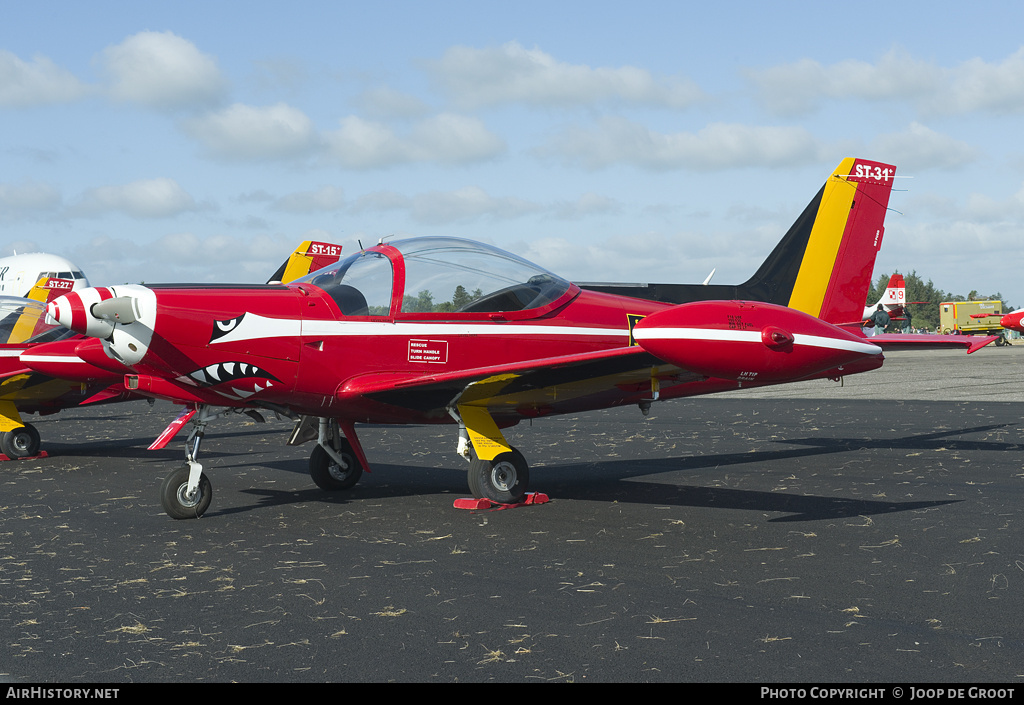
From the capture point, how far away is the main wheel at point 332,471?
9220mm

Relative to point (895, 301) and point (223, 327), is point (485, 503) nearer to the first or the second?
point (223, 327)

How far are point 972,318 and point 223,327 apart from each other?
76.2 meters

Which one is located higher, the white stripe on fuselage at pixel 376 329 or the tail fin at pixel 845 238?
the tail fin at pixel 845 238

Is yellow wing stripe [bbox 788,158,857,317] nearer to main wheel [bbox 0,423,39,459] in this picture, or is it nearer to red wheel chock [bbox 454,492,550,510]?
red wheel chock [bbox 454,492,550,510]

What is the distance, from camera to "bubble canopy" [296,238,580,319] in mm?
8016

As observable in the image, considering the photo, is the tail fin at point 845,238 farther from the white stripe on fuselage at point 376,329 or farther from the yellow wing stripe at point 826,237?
the white stripe on fuselage at point 376,329

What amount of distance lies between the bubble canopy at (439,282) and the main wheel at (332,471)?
→ 1.96 metres

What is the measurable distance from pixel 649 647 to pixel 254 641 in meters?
1.87

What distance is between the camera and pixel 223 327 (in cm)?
729

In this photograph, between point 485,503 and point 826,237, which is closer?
point 485,503

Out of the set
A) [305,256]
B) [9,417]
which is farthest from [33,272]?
[9,417]

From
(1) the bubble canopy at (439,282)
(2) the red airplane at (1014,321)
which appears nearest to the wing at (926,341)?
(1) the bubble canopy at (439,282)

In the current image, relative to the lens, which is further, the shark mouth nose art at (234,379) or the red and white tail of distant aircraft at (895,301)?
the red and white tail of distant aircraft at (895,301)

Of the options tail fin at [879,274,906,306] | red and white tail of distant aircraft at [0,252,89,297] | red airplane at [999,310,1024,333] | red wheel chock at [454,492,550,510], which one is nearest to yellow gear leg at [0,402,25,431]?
red wheel chock at [454,492,550,510]
